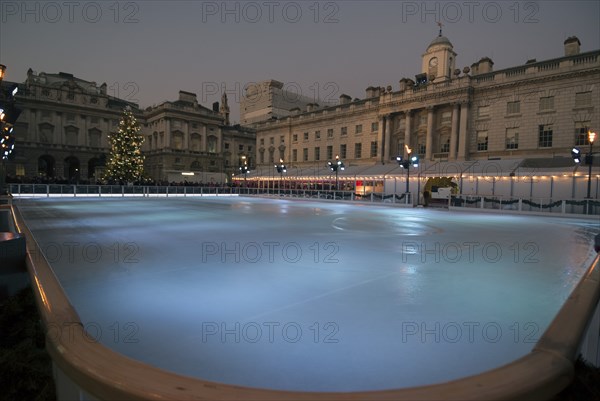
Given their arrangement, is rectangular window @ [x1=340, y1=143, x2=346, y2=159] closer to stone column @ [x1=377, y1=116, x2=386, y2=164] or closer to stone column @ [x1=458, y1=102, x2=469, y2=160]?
stone column @ [x1=377, y1=116, x2=386, y2=164]

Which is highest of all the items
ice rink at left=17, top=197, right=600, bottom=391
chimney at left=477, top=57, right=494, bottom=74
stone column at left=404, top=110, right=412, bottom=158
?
chimney at left=477, top=57, right=494, bottom=74

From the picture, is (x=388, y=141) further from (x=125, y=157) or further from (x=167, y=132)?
(x=167, y=132)

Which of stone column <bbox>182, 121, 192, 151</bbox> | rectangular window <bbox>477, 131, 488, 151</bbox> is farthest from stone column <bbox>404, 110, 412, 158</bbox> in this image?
stone column <bbox>182, 121, 192, 151</bbox>

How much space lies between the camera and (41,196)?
2662cm

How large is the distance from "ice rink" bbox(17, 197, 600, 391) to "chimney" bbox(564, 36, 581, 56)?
101ft

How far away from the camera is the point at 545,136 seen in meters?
28.5

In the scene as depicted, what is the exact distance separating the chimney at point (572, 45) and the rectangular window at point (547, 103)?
4.71 meters

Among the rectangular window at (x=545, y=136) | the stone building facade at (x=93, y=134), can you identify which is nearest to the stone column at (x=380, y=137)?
the rectangular window at (x=545, y=136)

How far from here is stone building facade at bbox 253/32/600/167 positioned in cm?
2708

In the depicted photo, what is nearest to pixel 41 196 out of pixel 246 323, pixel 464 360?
pixel 246 323

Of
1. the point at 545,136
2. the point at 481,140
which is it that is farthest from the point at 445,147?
the point at 545,136

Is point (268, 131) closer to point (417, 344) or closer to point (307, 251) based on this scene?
point (307, 251)

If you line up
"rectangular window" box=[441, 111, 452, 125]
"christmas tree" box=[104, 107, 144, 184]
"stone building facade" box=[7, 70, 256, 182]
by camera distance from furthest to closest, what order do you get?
"stone building facade" box=[7, 70, 256, 182], "christmas tree" box=[104, 107, 144, 184], "rectangular window" box=[441, 111, 452, 125]

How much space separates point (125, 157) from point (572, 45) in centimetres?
4321
